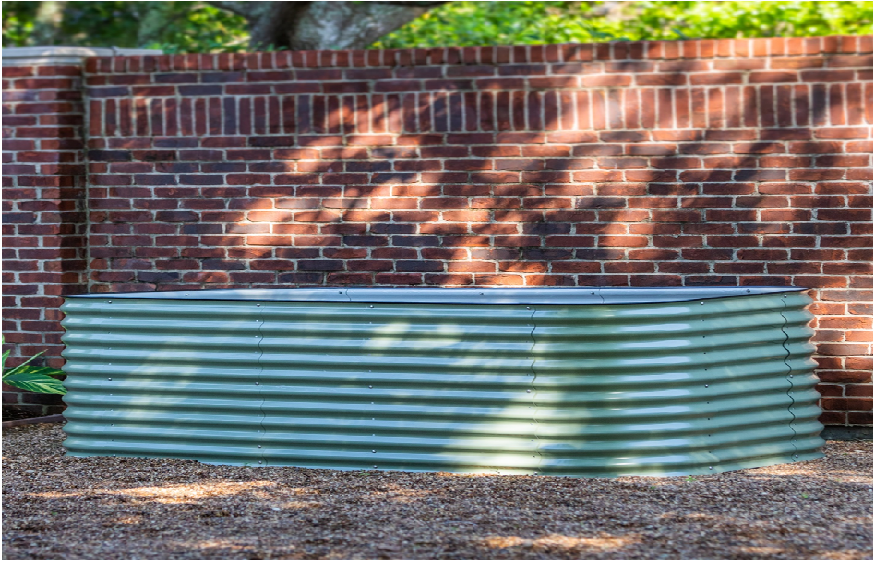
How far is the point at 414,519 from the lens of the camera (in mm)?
3711

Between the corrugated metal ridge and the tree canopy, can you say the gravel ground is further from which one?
the tree canopy

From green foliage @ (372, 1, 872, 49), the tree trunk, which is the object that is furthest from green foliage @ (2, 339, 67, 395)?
green foliage @ (372, 1, 872, 49)

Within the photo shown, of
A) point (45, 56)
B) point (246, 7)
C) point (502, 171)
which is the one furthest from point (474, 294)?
point (246, 7)

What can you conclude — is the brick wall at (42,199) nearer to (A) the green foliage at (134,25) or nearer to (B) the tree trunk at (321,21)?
(B) the tree trunk at (321,21)

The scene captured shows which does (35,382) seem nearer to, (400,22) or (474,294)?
(474,294)

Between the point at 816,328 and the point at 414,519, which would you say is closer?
the point at 414,519

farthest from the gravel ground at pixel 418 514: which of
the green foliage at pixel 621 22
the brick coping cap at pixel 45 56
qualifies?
the green foliage at pixel 621 22

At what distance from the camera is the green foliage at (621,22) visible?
9367mm

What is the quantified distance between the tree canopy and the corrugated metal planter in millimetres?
4861

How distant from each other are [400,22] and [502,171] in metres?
4.03

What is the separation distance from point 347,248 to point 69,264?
67.2 inches

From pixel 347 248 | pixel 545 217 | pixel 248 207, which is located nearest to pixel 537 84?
pixel 545 217

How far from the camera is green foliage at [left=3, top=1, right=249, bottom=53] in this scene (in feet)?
37.8

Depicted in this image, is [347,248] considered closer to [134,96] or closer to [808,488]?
[134,96]
